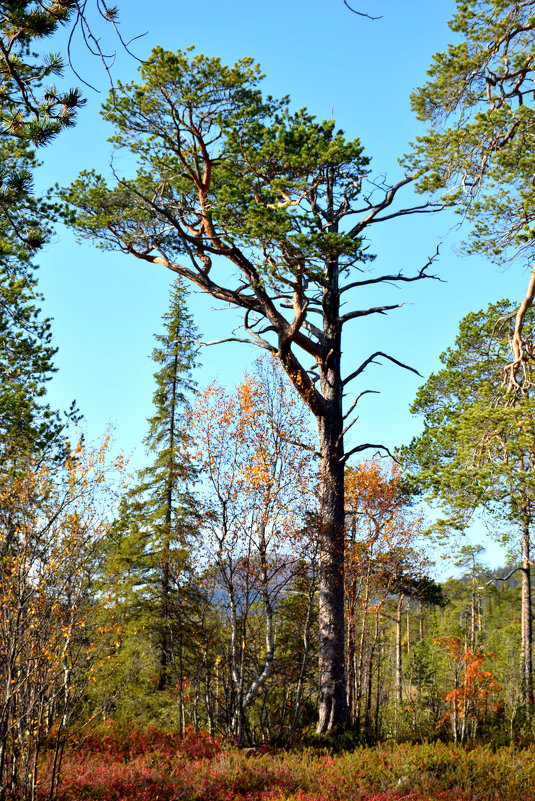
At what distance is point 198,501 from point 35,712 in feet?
12.4

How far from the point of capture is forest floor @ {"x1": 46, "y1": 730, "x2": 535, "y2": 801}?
6.75 meters

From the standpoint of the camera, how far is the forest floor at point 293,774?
675cm

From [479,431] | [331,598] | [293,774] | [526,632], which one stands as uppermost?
[479,431]

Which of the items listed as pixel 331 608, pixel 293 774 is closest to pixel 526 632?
pixel 331 608

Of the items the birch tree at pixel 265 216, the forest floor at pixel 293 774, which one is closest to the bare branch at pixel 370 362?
the birch tree at pixel 265 216

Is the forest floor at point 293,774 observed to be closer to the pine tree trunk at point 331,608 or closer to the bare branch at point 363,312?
the pine tree trunk at point 331,608

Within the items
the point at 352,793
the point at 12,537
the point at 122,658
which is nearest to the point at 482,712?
the point at 122,658

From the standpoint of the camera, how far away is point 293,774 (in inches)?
294

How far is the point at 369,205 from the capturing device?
40.2 feet

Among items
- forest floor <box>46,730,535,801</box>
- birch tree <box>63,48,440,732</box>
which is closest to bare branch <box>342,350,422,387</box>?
birch tree <box>63,48,440,732</box>

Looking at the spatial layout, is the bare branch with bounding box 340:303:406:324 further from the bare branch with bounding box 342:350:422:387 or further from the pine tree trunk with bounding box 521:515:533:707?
the pine tree trunk with bounding box 521:515:533:707

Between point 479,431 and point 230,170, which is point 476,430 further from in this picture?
point 230,170

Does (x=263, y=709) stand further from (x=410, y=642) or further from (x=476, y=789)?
(x=410, y=642)

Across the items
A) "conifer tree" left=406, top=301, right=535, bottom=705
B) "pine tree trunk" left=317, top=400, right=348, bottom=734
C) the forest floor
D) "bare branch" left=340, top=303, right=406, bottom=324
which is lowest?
the forest floor
